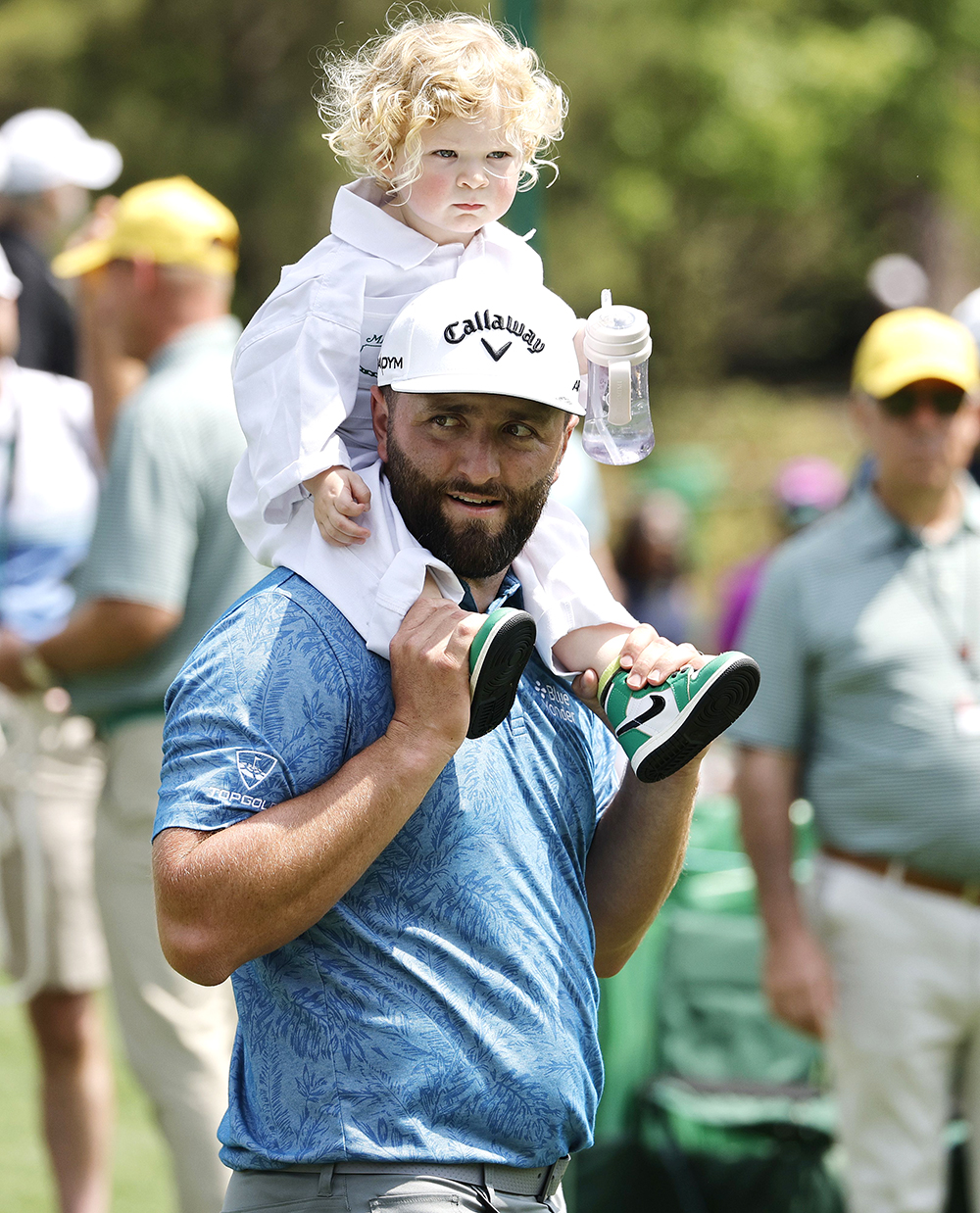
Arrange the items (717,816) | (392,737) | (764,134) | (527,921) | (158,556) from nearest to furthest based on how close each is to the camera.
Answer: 1. (392,737)
2. (527,921)
3. (158,556)
4. (717,816)
5. (764,134)

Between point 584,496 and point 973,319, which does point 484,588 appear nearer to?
point 584,496

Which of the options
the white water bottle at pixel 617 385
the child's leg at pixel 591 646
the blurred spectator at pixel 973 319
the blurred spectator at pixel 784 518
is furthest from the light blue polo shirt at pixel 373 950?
the blurred spectator at pixel 784 518

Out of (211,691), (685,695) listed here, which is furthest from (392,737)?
(685,695)

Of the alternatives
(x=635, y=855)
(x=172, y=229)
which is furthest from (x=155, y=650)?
(x=635, y=855)

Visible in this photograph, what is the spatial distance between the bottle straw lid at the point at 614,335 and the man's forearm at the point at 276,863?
664mm

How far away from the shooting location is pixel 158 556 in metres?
4.16

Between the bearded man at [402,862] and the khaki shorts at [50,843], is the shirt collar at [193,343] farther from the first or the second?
the bearded man at [402,862]

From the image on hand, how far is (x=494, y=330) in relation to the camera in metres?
2.14

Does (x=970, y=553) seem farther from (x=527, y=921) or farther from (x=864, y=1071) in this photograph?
(x=527, y=921)

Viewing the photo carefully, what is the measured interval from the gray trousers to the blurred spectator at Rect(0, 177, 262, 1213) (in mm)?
2045

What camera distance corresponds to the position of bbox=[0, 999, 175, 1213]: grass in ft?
16.5

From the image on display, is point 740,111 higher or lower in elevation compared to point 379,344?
higher

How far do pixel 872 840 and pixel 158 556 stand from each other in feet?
6.44

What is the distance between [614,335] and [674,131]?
22.1 metres
